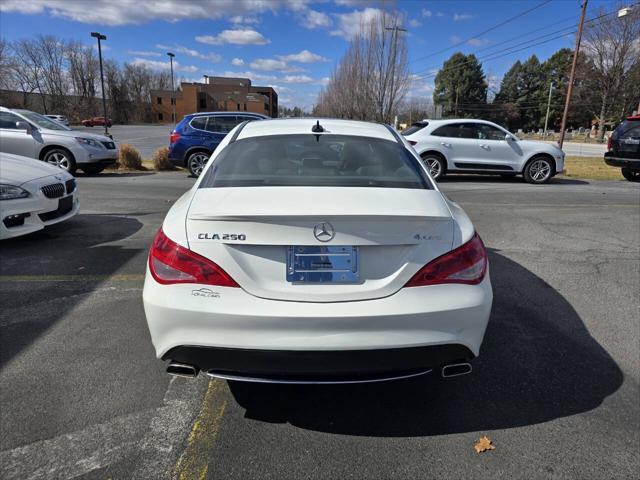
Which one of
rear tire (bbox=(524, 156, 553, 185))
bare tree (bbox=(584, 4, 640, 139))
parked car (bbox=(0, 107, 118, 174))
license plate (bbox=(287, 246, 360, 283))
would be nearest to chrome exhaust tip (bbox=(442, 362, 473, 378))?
license plate (bbox=(287, 246, 360, 283))

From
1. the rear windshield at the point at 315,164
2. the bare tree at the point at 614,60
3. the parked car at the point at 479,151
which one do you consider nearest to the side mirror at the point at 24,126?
the parked car at the point at 479,151

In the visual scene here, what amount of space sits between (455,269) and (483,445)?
0.94m

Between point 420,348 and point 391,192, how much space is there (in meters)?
0.85

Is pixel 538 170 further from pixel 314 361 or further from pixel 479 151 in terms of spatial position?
pixel 314 361

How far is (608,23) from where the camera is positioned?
1678 inches

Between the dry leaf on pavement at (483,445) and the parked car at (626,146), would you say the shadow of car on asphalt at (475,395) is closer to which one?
the dry leaf on pavement at (483,445)

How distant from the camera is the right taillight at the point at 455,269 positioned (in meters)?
2.13

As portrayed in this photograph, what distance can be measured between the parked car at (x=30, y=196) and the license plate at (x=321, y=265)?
184 inches

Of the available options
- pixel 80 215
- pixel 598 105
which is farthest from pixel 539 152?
pixel 598 105

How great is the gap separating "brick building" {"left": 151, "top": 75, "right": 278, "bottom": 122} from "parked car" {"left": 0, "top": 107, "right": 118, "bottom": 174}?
85.3 m

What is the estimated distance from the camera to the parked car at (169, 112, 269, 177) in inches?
497

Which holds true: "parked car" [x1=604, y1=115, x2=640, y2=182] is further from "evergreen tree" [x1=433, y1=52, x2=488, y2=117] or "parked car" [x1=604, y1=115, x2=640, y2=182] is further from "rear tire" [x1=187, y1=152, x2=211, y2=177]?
"evergreen tree" [x1=433, y1=52, x2=488, y2=117]

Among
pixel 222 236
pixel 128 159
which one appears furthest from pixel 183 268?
pixel 128 159

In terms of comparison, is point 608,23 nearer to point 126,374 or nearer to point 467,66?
point 467,66
